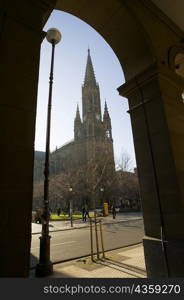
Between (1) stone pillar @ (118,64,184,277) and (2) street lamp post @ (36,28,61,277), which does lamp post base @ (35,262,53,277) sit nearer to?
(2) street lamp post @ (36,28,61,277)

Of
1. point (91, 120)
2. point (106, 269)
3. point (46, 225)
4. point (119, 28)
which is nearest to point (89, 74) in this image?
point (91, 120)

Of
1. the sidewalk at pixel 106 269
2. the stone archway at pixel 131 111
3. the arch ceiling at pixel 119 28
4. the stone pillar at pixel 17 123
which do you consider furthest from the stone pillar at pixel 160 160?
the stone pillar at pixel 17 123

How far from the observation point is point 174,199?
3.53m

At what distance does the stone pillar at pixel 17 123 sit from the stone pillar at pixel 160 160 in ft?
8.43

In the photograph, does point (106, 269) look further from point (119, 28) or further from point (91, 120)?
point (91, 120)

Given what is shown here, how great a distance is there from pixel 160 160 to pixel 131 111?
1.45 metres

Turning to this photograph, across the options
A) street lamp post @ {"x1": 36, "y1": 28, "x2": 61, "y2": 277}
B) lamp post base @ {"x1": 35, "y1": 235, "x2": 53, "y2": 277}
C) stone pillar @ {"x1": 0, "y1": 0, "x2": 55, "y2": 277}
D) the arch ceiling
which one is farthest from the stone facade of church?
stone pillar @ {"x1": 0, "y1": 0, "x2": 55, "y2": 277}

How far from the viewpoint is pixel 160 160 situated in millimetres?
3877

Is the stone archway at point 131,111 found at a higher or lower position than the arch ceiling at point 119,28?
lower

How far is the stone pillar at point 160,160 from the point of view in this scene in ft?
11.3

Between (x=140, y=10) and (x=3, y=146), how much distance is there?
477cm

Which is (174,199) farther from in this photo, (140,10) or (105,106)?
(105,106)

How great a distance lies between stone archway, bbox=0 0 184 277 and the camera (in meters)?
2.06

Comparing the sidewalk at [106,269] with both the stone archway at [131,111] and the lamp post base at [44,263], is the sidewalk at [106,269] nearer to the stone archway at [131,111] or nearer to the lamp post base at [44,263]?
the lamp post base at [44,263]
